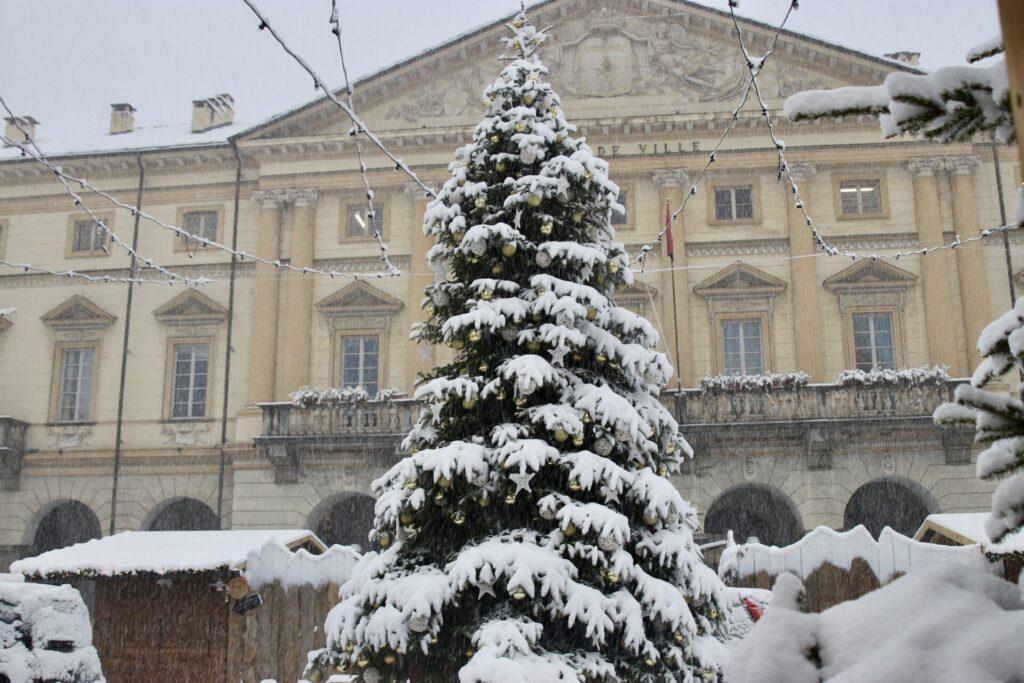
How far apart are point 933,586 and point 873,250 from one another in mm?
23631

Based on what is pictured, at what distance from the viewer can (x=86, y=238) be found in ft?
89.6

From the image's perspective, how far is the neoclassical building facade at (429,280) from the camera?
22.8m

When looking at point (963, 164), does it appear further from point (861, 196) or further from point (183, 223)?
point (183, 223)

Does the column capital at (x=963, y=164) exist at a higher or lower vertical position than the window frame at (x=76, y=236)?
higher

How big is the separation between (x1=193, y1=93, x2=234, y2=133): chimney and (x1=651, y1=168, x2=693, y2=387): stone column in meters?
13.8

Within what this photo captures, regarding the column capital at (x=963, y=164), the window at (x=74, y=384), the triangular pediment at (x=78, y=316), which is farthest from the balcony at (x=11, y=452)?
the column capital at (x=963, y=164)

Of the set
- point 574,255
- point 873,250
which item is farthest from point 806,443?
point 574,255

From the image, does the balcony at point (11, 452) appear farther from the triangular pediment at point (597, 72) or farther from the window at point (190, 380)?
the triangular pediment at point (597, 72)

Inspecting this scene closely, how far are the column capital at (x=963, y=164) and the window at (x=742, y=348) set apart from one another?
6142mm

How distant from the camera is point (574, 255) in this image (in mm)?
9164

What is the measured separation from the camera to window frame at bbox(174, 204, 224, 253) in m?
26.5

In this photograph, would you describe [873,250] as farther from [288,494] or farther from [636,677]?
[636,677]

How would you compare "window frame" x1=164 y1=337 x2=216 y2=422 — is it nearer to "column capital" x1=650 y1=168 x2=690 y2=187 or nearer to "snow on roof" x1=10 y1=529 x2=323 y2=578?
"snow on roof" x1=10 y1=529 x2=323 y2=578

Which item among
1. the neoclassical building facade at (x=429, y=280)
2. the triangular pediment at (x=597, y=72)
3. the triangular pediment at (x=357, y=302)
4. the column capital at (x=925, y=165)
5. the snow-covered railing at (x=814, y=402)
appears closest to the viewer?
the snow-covered railing at (x=814, y=402)
